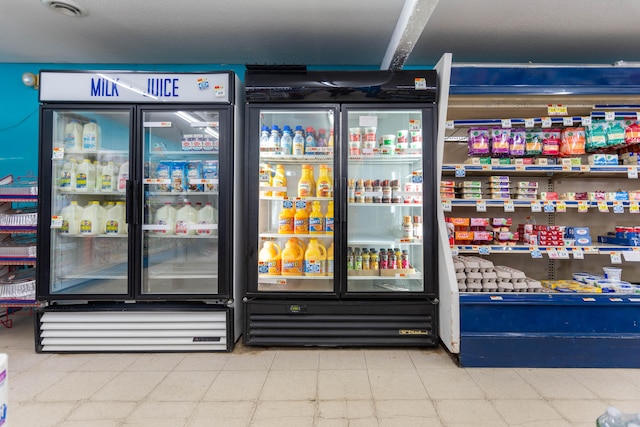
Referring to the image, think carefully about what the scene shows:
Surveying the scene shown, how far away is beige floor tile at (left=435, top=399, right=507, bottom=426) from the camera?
1.79 metres

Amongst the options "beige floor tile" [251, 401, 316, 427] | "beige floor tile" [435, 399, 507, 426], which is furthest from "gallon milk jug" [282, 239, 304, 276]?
"beige floor tile" [435, 399, 507, 426]

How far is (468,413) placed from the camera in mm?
1863

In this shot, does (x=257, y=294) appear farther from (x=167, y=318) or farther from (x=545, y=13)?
(x=545, y=13)

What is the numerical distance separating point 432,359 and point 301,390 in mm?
1097

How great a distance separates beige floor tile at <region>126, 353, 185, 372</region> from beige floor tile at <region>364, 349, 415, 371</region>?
1.52m

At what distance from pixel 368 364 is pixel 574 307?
1.62 meters

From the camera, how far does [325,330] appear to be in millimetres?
2629

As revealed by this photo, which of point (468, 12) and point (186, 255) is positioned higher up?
point (468, 12)

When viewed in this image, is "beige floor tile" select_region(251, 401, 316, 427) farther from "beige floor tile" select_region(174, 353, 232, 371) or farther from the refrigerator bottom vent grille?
the refrigerator bottom vent grille

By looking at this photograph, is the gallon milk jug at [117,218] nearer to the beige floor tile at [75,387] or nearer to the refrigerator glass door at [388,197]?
the beige floor tile at [75,387]

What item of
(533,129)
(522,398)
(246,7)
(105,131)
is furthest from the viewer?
(105,131)

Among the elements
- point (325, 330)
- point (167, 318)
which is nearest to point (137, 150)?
point (167, 318)

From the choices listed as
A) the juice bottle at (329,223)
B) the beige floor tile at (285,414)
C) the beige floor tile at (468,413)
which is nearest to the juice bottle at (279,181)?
the juice bottle at (329,223)

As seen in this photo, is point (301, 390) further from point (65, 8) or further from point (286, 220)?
point (65, 8)
